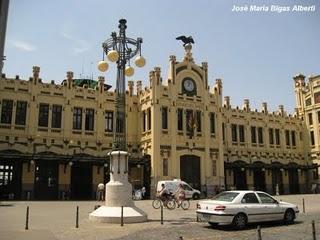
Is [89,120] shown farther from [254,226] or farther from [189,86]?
[254,226]

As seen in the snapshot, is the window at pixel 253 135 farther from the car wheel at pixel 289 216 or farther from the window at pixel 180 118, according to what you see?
the car wheel at pixel 289 216

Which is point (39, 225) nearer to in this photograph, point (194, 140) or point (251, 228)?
point (251, 228)

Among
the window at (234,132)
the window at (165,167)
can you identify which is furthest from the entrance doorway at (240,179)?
the window at (165,167)

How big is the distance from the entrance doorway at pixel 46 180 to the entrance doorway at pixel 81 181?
1833 mm

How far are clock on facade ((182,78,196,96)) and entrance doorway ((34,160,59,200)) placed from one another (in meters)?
15.9

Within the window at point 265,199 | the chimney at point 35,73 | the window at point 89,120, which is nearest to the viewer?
the window at point 265,199

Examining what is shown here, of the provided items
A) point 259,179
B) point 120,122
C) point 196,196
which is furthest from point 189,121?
point 120,122

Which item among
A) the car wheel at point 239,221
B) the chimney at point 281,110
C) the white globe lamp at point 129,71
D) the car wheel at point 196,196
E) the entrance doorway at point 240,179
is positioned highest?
the chimney at point 281,110

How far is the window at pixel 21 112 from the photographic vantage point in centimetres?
3388

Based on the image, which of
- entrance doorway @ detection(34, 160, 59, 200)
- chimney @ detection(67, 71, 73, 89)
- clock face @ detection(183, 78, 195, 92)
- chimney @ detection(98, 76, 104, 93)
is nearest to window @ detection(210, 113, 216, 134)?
clock face @ detection(183, 78, 195, 92)

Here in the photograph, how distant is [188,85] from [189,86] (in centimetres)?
16

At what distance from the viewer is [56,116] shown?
117ft

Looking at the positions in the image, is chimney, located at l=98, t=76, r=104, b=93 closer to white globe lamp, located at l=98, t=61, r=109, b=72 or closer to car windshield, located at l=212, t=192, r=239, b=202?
white globe lamp, located at l=98, t=61, r=109, b=72

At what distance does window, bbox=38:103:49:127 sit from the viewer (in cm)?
3484
